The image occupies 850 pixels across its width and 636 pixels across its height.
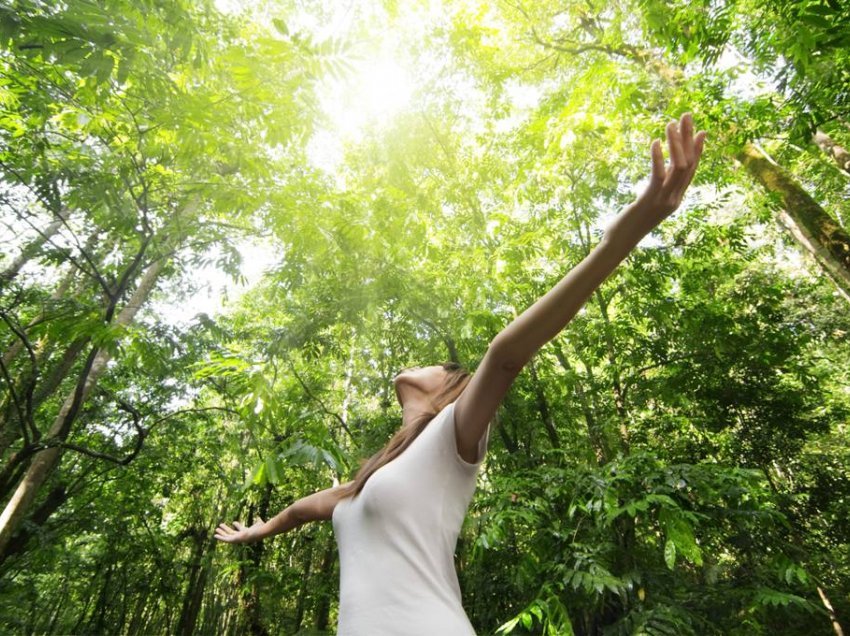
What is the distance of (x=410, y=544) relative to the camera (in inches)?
39.8

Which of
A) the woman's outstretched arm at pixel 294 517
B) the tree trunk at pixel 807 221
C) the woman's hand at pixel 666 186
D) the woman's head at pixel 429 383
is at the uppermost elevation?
the tree trunk at pixel 807 221

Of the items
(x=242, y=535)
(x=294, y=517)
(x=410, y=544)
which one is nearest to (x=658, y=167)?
(x=410, y=544)

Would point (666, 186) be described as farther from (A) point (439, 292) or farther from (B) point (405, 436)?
(A) point (439, 292)

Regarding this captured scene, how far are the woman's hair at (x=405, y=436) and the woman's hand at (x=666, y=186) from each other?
0.84 m

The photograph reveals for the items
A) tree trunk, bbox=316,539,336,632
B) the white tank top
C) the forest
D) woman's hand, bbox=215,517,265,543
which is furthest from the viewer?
tree trunk, bbox=316,539,336,632

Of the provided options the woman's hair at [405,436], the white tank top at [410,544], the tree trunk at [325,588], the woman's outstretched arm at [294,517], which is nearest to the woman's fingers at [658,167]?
the white tank top at [410,544]

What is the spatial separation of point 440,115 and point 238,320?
19.5 ft

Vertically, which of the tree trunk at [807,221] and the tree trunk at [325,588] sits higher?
the tree trunk at [807,221]

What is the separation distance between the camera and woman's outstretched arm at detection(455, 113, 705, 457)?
2.51ft

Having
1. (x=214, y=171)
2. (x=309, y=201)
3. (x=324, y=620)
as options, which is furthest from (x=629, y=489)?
(x=324, y=620)

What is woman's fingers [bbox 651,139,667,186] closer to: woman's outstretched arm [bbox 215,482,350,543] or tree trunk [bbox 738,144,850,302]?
woman's outstretched arm [bbox 215,482,350,543]

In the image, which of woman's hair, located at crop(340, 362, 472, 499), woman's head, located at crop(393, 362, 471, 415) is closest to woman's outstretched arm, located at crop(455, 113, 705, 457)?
woman's hair, located at crop(340, 362, 472, 499)

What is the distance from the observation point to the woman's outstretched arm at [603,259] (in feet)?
2.51

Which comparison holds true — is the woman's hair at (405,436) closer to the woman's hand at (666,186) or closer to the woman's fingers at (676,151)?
the woman's hand at (666,186)
